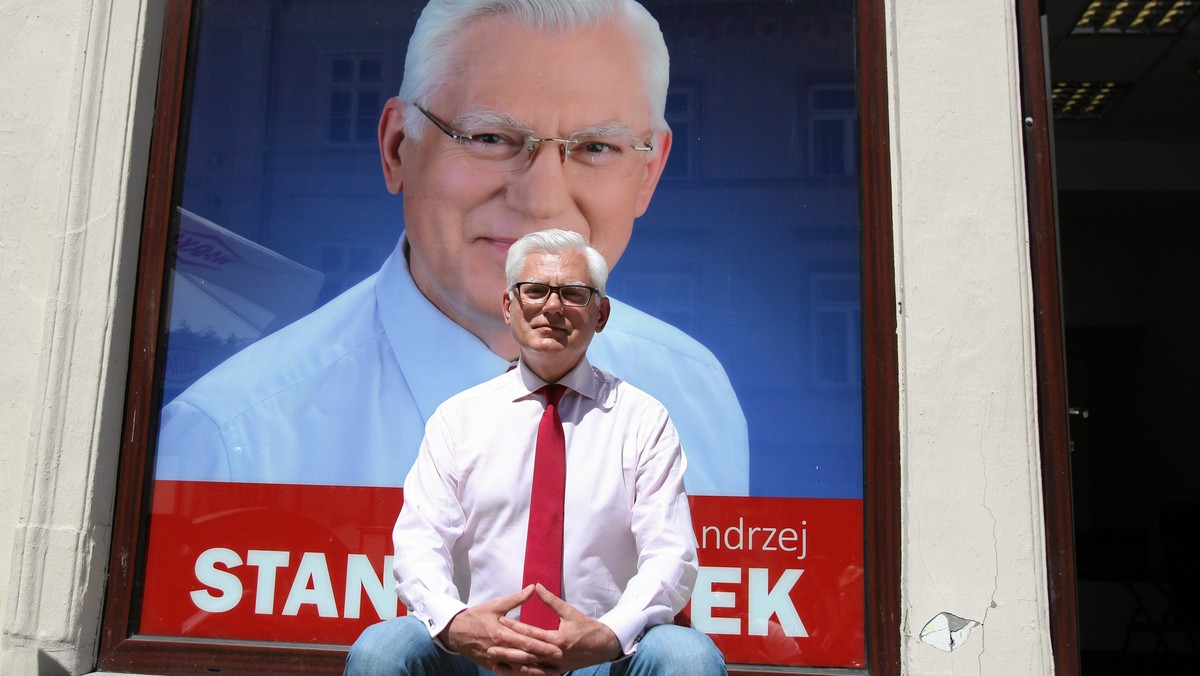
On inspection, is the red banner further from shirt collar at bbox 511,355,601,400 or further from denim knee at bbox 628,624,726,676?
denim knee at bbox 628,624,726,676

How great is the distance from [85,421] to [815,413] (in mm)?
2634

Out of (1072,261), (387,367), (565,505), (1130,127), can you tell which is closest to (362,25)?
(387,367)

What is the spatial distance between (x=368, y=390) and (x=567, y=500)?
1482 millimetres

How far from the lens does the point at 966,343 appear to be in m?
3.47

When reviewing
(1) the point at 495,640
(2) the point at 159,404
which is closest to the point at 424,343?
(2) the point at 159,404

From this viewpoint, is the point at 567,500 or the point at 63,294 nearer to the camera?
the point at 567,500

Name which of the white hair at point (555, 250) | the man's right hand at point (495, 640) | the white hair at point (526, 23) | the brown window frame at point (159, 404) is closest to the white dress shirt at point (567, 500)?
the man's right hand at point (495, 640)

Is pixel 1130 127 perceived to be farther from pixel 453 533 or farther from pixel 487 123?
pixel 453 533

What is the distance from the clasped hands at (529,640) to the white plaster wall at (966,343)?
5.16ft

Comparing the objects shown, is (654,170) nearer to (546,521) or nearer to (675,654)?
(546,521)

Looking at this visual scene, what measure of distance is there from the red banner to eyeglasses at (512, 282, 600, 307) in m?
1.23

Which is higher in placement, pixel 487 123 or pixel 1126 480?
pixel 487 123

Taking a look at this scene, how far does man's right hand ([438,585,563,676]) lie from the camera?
7.16ft

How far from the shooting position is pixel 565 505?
2531 mm
